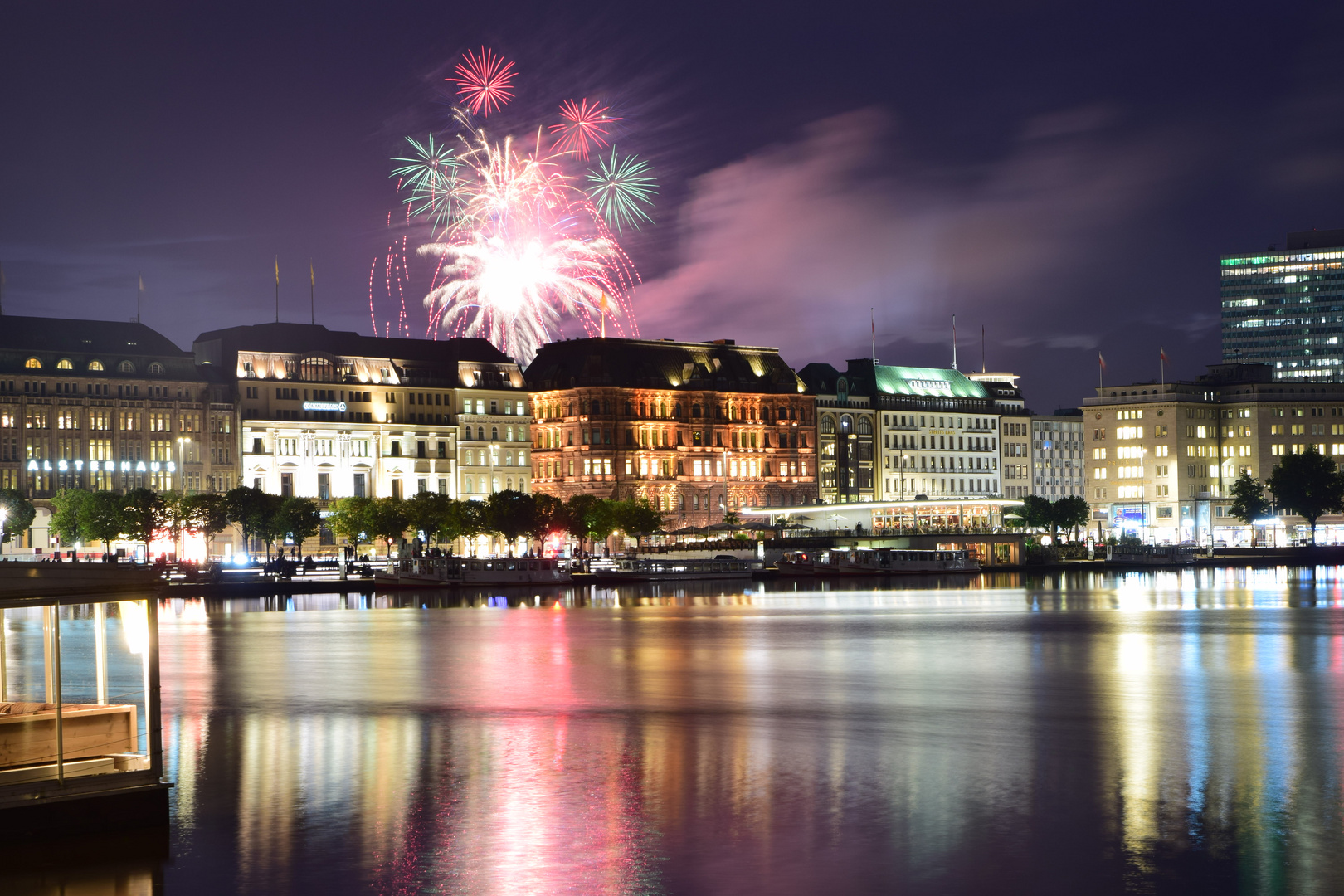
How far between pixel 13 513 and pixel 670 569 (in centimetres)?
5948

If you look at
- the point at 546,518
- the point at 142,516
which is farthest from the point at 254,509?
the point at 546,518

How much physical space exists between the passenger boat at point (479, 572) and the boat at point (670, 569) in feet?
19.8

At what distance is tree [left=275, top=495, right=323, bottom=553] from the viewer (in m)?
159

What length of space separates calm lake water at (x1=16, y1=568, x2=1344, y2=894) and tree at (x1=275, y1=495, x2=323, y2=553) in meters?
89.2

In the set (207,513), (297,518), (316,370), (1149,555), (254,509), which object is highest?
(316,370)

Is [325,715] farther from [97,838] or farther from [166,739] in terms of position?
[97,838]

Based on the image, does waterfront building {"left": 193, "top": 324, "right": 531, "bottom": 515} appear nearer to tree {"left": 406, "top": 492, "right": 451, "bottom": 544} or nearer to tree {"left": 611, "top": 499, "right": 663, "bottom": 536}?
tree {"left": 406, "top": 492, "right": 451, "bottom": 544}

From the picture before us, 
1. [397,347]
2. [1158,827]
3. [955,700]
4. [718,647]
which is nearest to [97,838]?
[1158,827]

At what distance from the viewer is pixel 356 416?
618 feet

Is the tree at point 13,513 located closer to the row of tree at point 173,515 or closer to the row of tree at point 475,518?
the row of tree at point 173,515

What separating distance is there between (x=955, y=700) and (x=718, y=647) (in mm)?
21112

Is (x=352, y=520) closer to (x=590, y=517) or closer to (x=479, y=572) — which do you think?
(x=590, y=517)

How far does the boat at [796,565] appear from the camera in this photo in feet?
547

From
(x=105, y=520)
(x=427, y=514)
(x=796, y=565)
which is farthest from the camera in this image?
(x=796, y=565)
